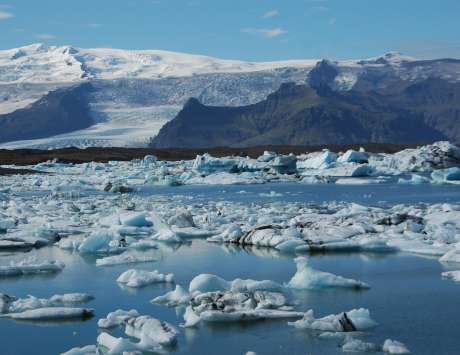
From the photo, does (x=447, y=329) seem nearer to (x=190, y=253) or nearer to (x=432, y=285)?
(x=432, y=285)

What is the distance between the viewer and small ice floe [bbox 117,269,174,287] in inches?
346

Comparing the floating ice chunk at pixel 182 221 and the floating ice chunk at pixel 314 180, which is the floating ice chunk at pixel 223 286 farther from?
the floating ice chunk at pixel 314 180

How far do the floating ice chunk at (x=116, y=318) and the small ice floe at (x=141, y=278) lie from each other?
1.60 m

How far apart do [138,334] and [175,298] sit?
1.30 meters

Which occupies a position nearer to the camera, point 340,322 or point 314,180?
point 340,322

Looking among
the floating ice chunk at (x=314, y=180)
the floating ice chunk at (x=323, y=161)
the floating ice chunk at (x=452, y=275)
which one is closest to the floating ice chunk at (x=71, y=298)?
the floating ice chunk at (x=452, y=275)

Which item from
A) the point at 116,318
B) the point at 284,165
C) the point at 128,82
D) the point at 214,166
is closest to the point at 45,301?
the point at 116,318

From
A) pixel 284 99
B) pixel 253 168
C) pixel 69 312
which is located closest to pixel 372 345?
pixel 69 312

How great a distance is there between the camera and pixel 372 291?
8.38m

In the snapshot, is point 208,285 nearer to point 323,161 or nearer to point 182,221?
point 182,221

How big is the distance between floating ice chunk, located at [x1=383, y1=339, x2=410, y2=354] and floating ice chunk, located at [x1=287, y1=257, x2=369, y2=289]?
2.31 meters

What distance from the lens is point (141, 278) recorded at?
8.85m

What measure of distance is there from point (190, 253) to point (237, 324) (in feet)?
14.7

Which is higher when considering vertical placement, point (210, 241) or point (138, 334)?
point (138, 334)
